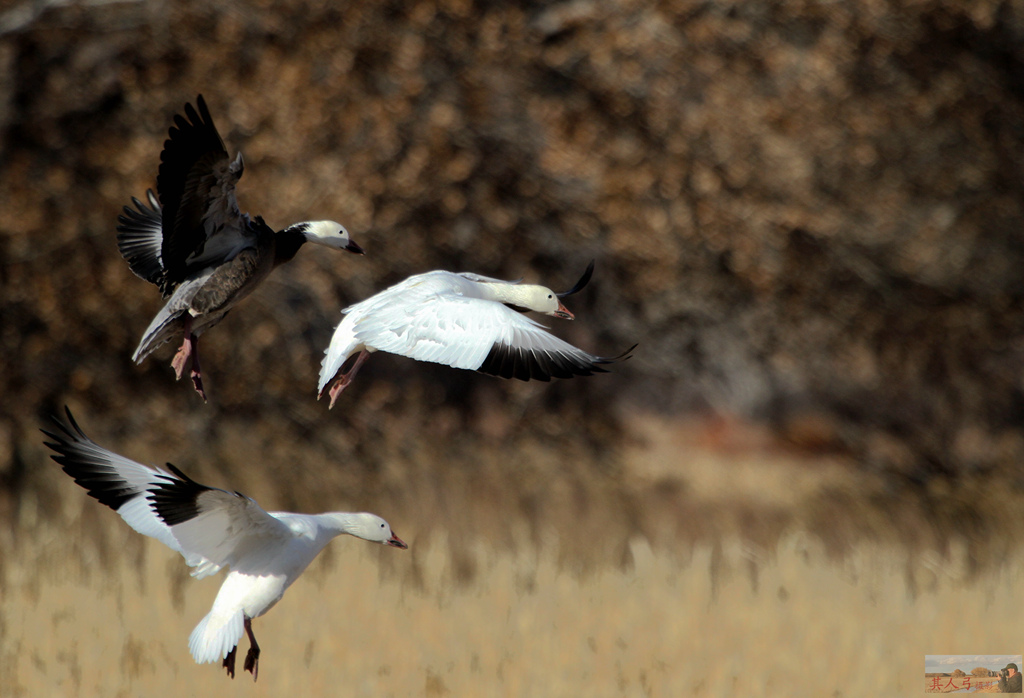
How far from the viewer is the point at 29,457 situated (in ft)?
23.4

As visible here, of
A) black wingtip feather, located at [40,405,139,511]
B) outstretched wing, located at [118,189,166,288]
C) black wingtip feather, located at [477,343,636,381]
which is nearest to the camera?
black wingtip feather, located at [477,343,636,381]

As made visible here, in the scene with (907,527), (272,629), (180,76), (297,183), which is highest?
(180,76)

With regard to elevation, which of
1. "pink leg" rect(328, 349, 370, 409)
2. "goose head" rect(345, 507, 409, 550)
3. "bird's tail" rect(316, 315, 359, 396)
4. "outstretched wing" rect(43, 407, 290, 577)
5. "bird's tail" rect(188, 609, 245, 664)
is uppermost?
"bird's tail" rect(316, 315, 359, 396)

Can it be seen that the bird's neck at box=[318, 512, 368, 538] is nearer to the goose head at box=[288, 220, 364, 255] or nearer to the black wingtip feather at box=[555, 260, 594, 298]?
the goose head at box=[288, 220, 364, 255]

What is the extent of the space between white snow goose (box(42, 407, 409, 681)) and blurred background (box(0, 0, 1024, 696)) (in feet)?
12.5

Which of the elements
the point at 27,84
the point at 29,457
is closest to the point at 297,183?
the point at 27,84

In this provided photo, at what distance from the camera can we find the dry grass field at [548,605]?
4.60 meters

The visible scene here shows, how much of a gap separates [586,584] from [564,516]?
134cm

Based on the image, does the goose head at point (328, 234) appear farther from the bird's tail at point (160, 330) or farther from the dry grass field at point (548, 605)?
the dry grass field at point (548, 605)

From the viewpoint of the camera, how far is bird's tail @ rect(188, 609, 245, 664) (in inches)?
111

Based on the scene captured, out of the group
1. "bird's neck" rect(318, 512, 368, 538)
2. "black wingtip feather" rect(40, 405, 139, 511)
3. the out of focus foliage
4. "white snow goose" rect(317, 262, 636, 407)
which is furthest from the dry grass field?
"white snow goose" rect(317, 262, 636, 407)

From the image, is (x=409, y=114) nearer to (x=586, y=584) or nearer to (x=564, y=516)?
(x=564, y=516)

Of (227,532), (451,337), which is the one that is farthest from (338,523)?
(451,337)

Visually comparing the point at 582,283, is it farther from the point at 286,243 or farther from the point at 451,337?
the point at 286,243
